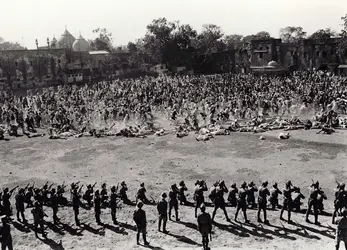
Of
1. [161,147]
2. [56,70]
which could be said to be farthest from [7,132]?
[56,70]

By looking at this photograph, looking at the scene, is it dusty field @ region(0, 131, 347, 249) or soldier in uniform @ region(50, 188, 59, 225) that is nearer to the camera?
dusty field @ region(0, 131, 347, 249)

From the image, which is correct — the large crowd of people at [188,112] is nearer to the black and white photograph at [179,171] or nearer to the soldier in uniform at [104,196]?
the black and white photograph at [179,171]

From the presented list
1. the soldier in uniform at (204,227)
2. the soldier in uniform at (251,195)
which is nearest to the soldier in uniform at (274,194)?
the soldier in uniform at (251,195)

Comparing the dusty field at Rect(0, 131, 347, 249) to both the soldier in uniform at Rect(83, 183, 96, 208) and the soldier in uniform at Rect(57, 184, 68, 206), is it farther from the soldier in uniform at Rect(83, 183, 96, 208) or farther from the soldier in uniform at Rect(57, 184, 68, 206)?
the soldier in uniform at Rect(83, 183, 96, 208)

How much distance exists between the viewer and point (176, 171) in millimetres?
15898

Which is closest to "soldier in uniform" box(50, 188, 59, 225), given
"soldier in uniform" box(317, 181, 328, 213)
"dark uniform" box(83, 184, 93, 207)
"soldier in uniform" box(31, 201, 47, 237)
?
"soldier in uniform" box(31, 201, 47, 237)

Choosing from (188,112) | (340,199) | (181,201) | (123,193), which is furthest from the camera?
(188,112)

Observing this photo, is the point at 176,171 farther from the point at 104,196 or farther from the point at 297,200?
the point at 297,200

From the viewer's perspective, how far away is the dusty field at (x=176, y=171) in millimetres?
9961

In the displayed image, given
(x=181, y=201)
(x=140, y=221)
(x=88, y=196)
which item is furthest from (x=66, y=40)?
(x=140, y=221)

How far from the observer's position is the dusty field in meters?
9.96

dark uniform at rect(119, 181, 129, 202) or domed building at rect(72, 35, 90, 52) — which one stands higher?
domed building at rect(72, 35, 90, 52)

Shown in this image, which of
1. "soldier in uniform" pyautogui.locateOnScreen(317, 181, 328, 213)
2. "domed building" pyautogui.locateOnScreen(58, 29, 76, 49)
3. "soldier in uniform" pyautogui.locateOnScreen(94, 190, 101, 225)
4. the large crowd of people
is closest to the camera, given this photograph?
"soldier in uniform" pyautogui.locateOnScreen(317, 181, 328, 213)

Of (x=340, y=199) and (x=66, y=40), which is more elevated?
(x=66, y=40)
